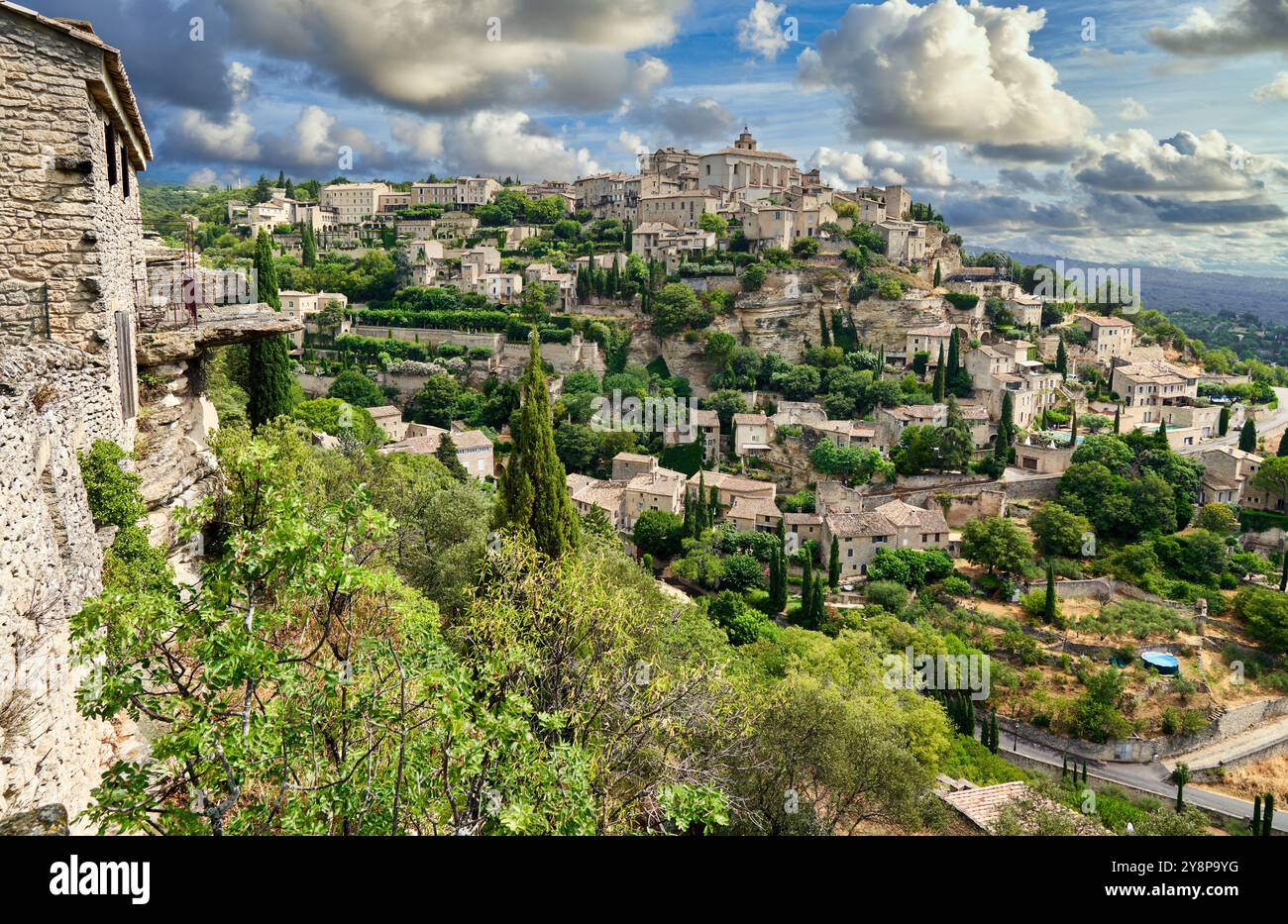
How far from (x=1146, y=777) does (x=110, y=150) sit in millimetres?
32187

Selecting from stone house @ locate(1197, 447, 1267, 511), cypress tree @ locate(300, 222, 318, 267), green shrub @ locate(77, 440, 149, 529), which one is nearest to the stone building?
green shrub @ locate(77, 440, 149, 529)

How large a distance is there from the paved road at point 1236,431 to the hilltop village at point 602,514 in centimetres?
88

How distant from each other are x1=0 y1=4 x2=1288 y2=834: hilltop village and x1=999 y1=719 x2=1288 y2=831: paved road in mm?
131

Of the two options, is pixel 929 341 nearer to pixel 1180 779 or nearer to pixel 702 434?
pixel 702 434

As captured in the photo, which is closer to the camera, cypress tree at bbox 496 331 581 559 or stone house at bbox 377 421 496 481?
cypress tree at bbox 496 331 581 559

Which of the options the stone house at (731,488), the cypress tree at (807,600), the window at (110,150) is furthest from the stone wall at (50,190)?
the stone house at (731,488)

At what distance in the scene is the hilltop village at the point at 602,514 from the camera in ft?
16.4

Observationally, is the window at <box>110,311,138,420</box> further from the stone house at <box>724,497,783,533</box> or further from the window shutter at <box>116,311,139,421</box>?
the stone house at <box>724,497,783,533</box>

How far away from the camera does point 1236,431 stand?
50.2 metres

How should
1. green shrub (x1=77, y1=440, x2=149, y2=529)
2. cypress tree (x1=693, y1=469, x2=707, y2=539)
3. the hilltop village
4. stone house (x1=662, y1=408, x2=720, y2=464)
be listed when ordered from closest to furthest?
1. the hilltop village
2. green shrub (x1=77, y1=440, x2=149, y2=529)
3. cypress tree (x1=693, y1=469, x2=707, y2=539)
4. stone house (x1=662, y1=408, x2=720, y2=464)

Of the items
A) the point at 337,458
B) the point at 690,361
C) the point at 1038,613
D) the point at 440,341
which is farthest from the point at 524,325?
the point at 337,458

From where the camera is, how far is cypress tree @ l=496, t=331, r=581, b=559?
14.7 m

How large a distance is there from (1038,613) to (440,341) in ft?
133
